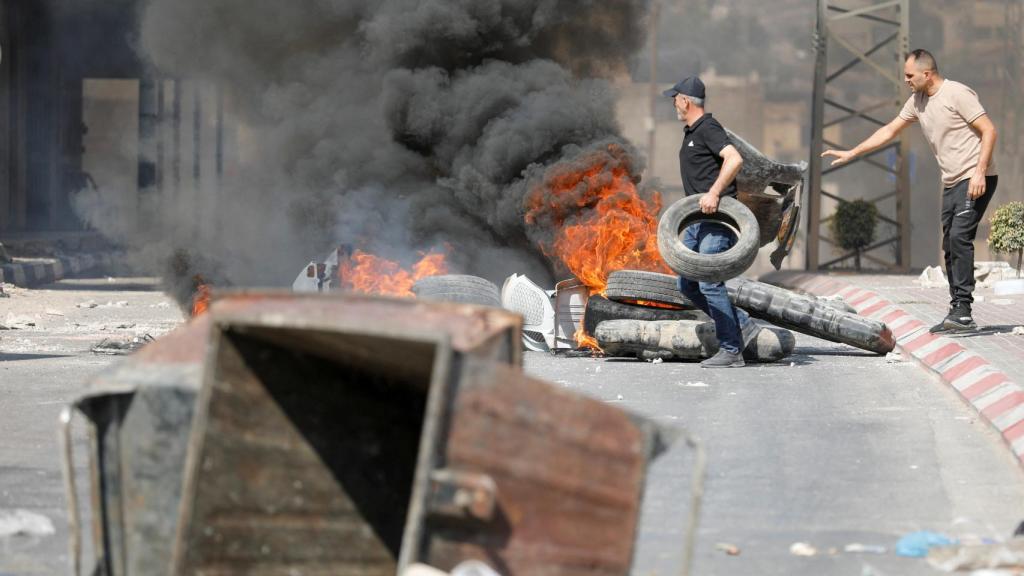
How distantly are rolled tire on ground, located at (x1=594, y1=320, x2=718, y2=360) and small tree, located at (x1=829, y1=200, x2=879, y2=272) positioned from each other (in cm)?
1475

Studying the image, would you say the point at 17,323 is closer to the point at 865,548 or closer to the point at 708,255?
the point at 708,255

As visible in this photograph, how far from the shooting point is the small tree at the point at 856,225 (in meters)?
24.0

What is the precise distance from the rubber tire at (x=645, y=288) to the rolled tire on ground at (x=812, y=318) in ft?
1.61

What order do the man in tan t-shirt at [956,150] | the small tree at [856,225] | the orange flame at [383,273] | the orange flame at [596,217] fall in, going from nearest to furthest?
the man in tan t-shirt at [956,150]
the orange flame at [596,217]
the orange flame at [383,273]
the small tree at [856,225]

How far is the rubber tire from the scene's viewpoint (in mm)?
10094

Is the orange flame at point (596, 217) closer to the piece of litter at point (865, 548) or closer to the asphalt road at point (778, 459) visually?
the asphalt road at point (778, 459)

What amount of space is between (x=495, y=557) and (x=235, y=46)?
48.7ft

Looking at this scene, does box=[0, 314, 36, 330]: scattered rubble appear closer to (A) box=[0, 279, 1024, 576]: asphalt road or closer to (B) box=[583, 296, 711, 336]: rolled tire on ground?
(A) box=[0, 279, 1024, 576]: asphalt road

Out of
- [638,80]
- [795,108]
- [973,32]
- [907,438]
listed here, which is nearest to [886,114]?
[973,32]

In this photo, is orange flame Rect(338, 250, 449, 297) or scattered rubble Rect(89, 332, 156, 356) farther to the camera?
orange flame Rect(338, 250, 449, 297)

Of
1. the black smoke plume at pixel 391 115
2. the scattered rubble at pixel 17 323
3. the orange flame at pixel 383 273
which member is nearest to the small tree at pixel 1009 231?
the black smoke plume at pixel 391 115

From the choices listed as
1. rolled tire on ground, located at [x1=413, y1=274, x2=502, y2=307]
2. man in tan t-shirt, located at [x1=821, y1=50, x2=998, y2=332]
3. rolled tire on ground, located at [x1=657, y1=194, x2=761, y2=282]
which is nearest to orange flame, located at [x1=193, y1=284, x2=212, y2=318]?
rolled tire on ground, located at [x1=413, y1=274, x2=502, y2=307]

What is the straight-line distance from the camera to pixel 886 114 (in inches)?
1235

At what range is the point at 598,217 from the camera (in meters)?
12.4
